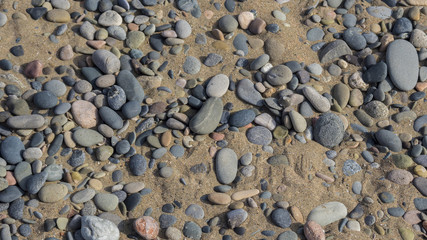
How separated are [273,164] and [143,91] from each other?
88 cm

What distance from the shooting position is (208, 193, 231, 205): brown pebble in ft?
8.08

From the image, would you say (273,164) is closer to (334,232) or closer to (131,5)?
(334,232)

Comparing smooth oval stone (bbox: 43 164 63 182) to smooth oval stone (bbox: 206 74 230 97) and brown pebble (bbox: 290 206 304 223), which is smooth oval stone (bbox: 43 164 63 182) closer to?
smooth oval stone (bbox: 206 74 230 97)

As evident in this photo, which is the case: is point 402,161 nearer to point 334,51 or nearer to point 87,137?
point 334,51

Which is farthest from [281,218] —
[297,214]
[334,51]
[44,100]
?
[44,100]

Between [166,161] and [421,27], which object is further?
[421,27]

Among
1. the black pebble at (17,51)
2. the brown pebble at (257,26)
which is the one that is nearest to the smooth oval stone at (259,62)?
the brown pebble at (257,26)

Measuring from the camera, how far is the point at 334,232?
2.43m

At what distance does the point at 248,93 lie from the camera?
9.33 feet

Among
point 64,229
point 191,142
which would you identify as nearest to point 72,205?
point 64,229

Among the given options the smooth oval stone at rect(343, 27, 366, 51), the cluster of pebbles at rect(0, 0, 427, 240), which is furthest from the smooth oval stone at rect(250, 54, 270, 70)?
the smooth oval stone at rect(343, 27, 366, 51)

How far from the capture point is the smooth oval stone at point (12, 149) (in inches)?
96.8

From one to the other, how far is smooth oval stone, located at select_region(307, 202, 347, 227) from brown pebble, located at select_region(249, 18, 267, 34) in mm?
1249

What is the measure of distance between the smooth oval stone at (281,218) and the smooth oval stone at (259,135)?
0.42m
